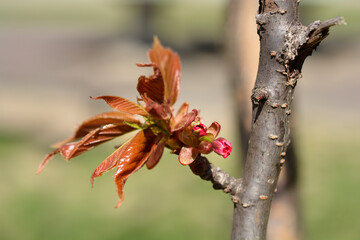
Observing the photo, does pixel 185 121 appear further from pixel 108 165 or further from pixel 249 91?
pixel 249 91

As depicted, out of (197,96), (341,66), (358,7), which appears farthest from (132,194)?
(358,7)

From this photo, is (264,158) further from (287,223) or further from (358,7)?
(358,7)

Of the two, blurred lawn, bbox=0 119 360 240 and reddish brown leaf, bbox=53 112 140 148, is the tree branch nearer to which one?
reddish brown leaf, bbox=53 112 140 148

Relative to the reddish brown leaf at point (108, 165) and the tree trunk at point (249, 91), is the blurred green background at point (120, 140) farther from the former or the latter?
the reddish brown leaf at point (108, 165)

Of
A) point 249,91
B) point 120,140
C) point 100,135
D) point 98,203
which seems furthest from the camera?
point 120,140

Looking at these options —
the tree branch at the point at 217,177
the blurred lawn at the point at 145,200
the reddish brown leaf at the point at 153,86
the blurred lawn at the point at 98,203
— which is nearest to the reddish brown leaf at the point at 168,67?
the reddish brown leaf at the point at 153,86

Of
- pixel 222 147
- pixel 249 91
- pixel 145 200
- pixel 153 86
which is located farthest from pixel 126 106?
pixel 145 200
